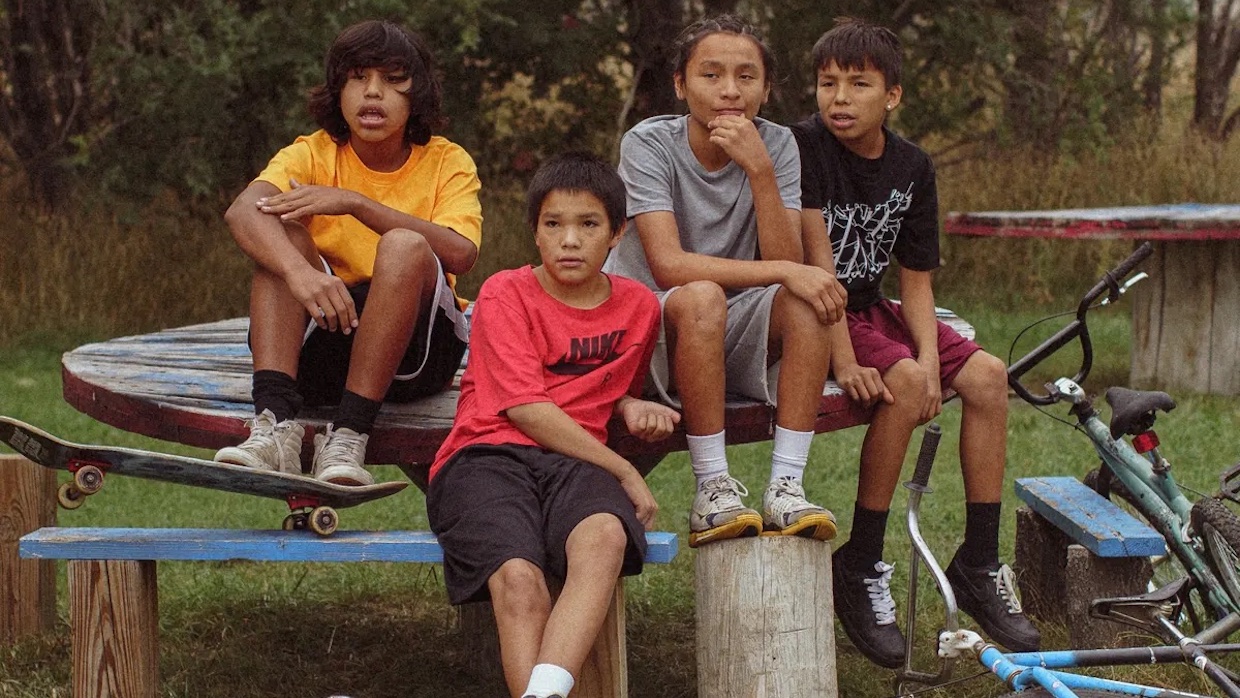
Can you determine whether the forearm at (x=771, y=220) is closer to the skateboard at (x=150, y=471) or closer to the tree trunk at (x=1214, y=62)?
the skateboard at (x=150, y=471)

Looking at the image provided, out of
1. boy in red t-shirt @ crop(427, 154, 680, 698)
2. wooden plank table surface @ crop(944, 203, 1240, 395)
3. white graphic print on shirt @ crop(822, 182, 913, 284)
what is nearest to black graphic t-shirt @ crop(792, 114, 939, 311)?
white graphic print on shirt @ crop(822, 182, 913, 284)

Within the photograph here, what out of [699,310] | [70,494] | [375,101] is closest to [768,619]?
[699,310]

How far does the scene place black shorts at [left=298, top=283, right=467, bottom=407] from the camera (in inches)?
150

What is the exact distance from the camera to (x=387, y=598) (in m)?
4.91

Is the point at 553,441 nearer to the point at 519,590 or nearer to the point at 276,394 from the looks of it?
the point at 519,590

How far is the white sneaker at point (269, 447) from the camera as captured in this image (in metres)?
3.31

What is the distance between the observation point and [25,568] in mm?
4516

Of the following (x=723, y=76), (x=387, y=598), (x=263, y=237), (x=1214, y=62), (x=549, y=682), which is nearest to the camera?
(x=549, y=682)

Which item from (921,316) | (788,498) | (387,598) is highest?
(921,316)

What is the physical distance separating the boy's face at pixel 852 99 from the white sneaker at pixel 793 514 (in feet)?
3.06

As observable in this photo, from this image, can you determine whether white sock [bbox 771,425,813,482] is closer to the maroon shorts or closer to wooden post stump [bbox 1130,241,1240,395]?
the maroon shorts

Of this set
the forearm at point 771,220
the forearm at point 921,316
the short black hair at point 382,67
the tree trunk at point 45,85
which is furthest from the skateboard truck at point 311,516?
the tree trunk at point 45,85

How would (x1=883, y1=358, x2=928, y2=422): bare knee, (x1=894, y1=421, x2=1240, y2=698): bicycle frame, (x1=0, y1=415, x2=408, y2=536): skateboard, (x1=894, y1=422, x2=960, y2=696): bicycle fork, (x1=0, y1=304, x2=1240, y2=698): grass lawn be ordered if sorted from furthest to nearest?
(x1=0, y1=304, x2=1240, y2=698): grass lawn, (x1=883, y1=358, x2=928, y2=422): bare knee, (x1=894, y1=422, x2=960, y2=696): bicycle fork, (x1=0, y1=415, x2=408, y2=536): skateboard, (x1=894, y1=421, x2=1240, y2=698): bicycle frame

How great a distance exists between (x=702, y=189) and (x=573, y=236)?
1.75 ft
